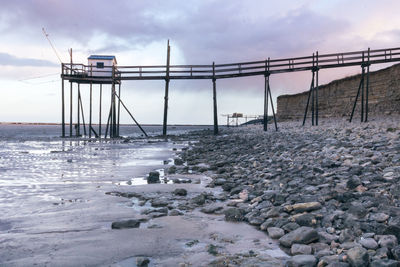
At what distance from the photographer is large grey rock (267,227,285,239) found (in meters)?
3.20

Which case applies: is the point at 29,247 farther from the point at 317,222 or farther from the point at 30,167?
the point at 30,167

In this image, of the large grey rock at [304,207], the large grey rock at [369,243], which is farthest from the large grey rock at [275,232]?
the large grey rock at [369,243]

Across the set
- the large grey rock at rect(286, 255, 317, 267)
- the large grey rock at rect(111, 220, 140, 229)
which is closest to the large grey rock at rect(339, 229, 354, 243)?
the large grey rock at rect(286, 255, 317, 267)

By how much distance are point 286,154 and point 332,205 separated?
442 cm

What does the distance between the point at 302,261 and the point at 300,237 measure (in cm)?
46

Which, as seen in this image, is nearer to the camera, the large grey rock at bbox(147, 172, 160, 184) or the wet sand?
the wet sand

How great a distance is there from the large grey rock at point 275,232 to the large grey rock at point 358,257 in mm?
850

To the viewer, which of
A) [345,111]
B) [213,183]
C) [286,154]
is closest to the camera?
[213,183]

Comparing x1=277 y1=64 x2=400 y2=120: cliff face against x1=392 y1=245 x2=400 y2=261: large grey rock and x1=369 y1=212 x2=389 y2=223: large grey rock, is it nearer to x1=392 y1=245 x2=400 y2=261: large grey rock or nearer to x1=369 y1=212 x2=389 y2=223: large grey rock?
x1=369 y1=212 x2=389 y2=223: large grey rock

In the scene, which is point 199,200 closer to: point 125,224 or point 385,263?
point 125,224

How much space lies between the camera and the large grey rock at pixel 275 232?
3.20 metres

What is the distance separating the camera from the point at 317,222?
327cm

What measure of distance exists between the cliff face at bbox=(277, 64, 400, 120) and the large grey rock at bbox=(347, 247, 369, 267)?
22974 millimetres

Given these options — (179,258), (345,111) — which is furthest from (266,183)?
(345,111)
